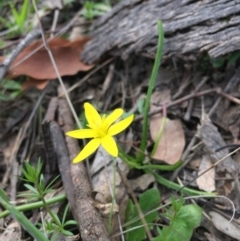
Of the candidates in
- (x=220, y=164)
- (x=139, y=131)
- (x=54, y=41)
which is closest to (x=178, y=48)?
(x=139, y=131)

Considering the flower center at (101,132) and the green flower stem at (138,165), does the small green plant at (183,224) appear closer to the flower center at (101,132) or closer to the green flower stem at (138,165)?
the green flower stem at (138,165)

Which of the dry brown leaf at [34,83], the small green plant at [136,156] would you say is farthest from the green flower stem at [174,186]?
the dry brown leaf at [34,83]

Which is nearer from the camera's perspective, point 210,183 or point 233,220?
point 233,220

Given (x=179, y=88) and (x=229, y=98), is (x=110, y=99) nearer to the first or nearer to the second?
(x=179, y=88)

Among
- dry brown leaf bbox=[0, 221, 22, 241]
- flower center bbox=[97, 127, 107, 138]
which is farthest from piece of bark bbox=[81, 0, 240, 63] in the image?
dry brown leaf bbox=[0, 221, 22, 241]

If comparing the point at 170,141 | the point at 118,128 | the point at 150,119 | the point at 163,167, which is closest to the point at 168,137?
the point at 170,141

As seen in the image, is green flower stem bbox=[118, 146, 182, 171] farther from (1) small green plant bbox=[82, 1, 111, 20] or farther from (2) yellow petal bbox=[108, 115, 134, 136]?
(1) small green plant bbox=[82, 1, 111, 20]
